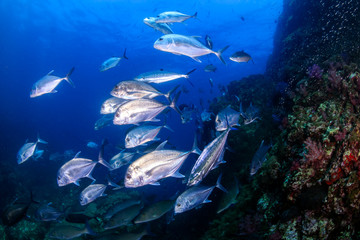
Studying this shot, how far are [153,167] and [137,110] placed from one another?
1.42 metres

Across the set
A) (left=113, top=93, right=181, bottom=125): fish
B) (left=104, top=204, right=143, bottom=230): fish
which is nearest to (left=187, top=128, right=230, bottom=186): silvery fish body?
(left=113, top=93, right=181, bottom=125): fish

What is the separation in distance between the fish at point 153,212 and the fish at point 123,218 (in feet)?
0.69

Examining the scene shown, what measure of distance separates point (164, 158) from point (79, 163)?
276cm

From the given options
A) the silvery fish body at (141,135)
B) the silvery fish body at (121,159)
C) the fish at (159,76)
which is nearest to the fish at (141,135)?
the silvery fish body at (141,135)

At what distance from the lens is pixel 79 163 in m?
4.63

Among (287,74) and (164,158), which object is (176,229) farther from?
(287,74)

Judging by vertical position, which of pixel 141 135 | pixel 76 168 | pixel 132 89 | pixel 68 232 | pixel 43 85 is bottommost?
pixel 68 232

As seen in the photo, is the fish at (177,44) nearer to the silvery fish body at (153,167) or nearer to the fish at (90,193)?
the silvery fish body at (153,167)

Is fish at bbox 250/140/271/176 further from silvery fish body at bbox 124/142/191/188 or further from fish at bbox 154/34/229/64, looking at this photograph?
fish at bbox 154/34/229/64

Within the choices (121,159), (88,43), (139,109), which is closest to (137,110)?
(139,109)

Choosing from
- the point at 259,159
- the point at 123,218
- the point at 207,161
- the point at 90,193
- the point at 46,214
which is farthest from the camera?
the point at 46,214

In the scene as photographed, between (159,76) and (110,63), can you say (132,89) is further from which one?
(110,63)

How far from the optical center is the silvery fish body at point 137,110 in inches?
156

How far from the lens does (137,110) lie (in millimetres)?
3975
